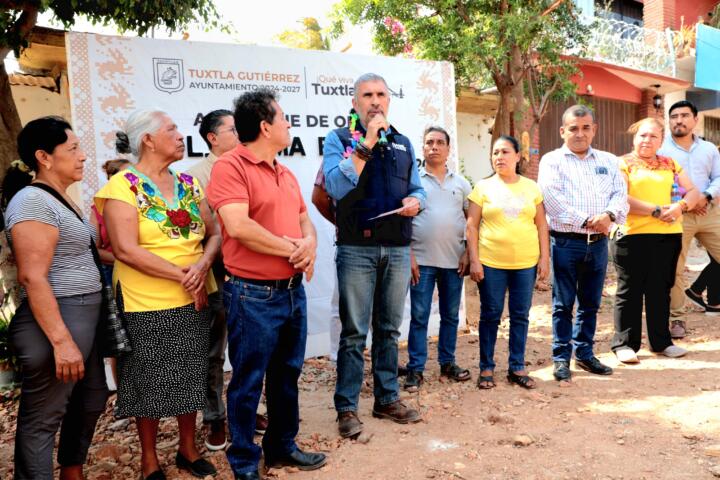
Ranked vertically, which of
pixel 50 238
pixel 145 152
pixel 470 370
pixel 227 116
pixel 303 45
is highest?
pixel 303 45

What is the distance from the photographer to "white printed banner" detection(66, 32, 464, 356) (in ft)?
13.3

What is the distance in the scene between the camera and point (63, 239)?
94.0 inches

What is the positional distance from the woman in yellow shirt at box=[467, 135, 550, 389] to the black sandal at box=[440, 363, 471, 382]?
0.19m

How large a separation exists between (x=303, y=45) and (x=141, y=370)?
11525 millimetres

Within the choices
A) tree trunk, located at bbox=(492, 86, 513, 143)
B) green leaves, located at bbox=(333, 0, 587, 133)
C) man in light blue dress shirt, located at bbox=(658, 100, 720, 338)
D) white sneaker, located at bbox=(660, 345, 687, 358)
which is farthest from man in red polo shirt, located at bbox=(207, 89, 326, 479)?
tree trunk, located at bbox=(492, 86, 513, 143)

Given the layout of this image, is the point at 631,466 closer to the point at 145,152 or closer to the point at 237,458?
the point at 237,458

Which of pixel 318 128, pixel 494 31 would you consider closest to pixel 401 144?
pixel 318 128

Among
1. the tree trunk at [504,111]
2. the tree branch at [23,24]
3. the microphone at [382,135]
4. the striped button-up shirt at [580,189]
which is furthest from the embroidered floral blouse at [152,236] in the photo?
the tree trunk at [504,111]

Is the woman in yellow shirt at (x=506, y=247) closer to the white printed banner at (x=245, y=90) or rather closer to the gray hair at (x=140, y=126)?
the white printed banner at (x=245, y=90)

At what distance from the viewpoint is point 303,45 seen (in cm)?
1288

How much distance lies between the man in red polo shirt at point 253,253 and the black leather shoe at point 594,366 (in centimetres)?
272

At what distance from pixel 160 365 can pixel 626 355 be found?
3.65 meters

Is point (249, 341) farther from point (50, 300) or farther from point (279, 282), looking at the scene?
point (50, 300)

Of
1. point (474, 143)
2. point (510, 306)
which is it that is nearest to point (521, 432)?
point (510, 306)
